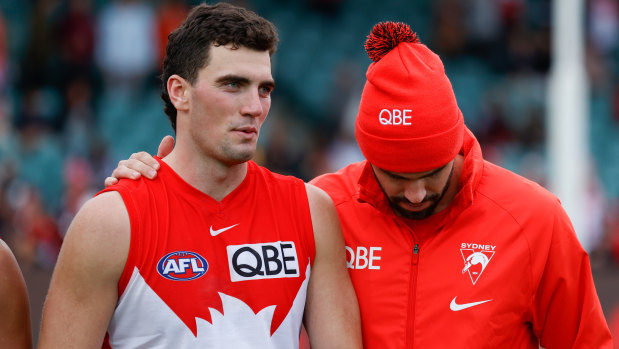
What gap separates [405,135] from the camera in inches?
142

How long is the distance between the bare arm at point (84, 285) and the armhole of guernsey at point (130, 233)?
0.02 meters

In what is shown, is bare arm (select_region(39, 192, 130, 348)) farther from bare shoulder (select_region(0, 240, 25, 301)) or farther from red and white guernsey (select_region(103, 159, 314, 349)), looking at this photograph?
bare shoulder (select_region(0, 240, 25, 301))

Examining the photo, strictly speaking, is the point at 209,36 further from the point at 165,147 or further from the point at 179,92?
the point at 165,147

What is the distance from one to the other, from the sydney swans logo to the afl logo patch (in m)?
1.01

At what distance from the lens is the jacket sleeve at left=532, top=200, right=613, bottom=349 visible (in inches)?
146

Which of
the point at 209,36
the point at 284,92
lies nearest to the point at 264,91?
the point at 209,36

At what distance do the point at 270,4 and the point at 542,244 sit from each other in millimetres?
10540

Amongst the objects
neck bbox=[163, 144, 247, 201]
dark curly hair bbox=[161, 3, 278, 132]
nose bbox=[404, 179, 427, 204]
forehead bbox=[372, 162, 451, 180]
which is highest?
dark curly hair bbox=[161, 3, 278, 132]

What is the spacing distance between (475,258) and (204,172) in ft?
3.62

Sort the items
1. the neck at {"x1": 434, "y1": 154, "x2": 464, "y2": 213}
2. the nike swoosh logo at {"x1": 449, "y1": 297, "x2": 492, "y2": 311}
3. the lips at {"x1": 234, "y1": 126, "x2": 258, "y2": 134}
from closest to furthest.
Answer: the lips at {"x1": 234, "y1": 126, "x2": 258, "y2": 134}, the nike swoosh logo at {"x1": 449, "y1": 297, "x2": 492, "y2": 311}, the neck at {"x1": 434, "y1": 154, "x2": 464, "y2": 213}

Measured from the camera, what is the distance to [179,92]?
3.71m

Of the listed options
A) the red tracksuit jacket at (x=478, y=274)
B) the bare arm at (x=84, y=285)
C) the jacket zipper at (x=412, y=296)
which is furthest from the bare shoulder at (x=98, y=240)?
the jacket zipper at (x=412, y=296)

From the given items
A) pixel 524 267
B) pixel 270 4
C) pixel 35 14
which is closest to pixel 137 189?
pixel 524 267

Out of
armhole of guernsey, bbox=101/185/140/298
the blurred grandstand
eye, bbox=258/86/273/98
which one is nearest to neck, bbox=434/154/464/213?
eye, bbox=258/86/273/98
